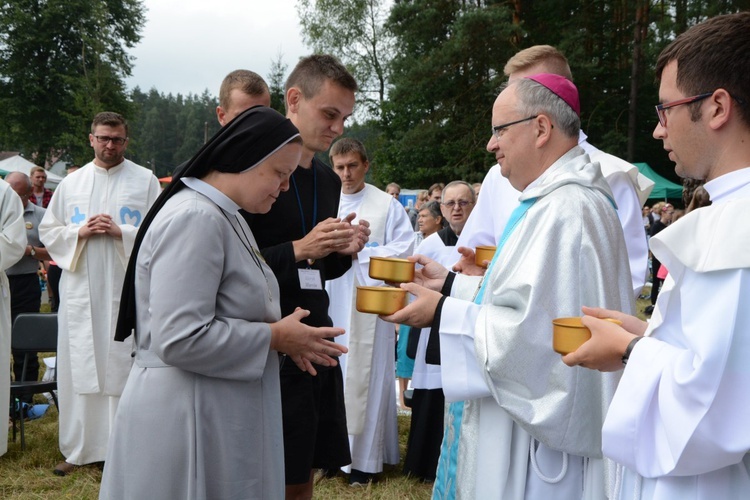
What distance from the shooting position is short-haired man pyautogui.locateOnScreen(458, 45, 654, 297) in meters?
4.00

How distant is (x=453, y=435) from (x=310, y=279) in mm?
905

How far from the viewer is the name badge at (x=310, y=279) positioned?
119 inches

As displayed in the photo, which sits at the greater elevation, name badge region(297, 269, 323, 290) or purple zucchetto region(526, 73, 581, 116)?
purple zucchetto region(526, 73, 581, 116)

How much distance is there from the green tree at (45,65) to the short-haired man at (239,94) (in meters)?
34.4

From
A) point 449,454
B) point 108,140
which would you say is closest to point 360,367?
point 108,140

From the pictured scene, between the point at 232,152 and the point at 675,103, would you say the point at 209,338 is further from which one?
the point at 675,103

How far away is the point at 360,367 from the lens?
575cm

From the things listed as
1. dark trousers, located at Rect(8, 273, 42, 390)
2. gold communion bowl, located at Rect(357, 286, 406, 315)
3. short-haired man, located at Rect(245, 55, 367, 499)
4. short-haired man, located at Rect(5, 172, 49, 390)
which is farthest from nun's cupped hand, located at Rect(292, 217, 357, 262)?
dark trousers, located at Rect(8, 273, 42, 390)

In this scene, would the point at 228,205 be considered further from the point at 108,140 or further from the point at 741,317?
the point at 108,140

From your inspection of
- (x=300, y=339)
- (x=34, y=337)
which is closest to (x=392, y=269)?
(x=300, y=339)

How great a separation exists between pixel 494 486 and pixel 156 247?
1.37m

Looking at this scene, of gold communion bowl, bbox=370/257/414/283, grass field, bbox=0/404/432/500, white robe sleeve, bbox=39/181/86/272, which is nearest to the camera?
gold communion bowl, bbox=370/257/414/283

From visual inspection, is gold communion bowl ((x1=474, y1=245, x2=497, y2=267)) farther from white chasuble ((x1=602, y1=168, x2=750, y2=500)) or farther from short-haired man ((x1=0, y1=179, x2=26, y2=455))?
short-haired man ((x1=0, y1=179, x2=26, y2=455))

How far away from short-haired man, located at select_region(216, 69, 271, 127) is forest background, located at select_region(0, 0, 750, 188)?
2109 centimetres
